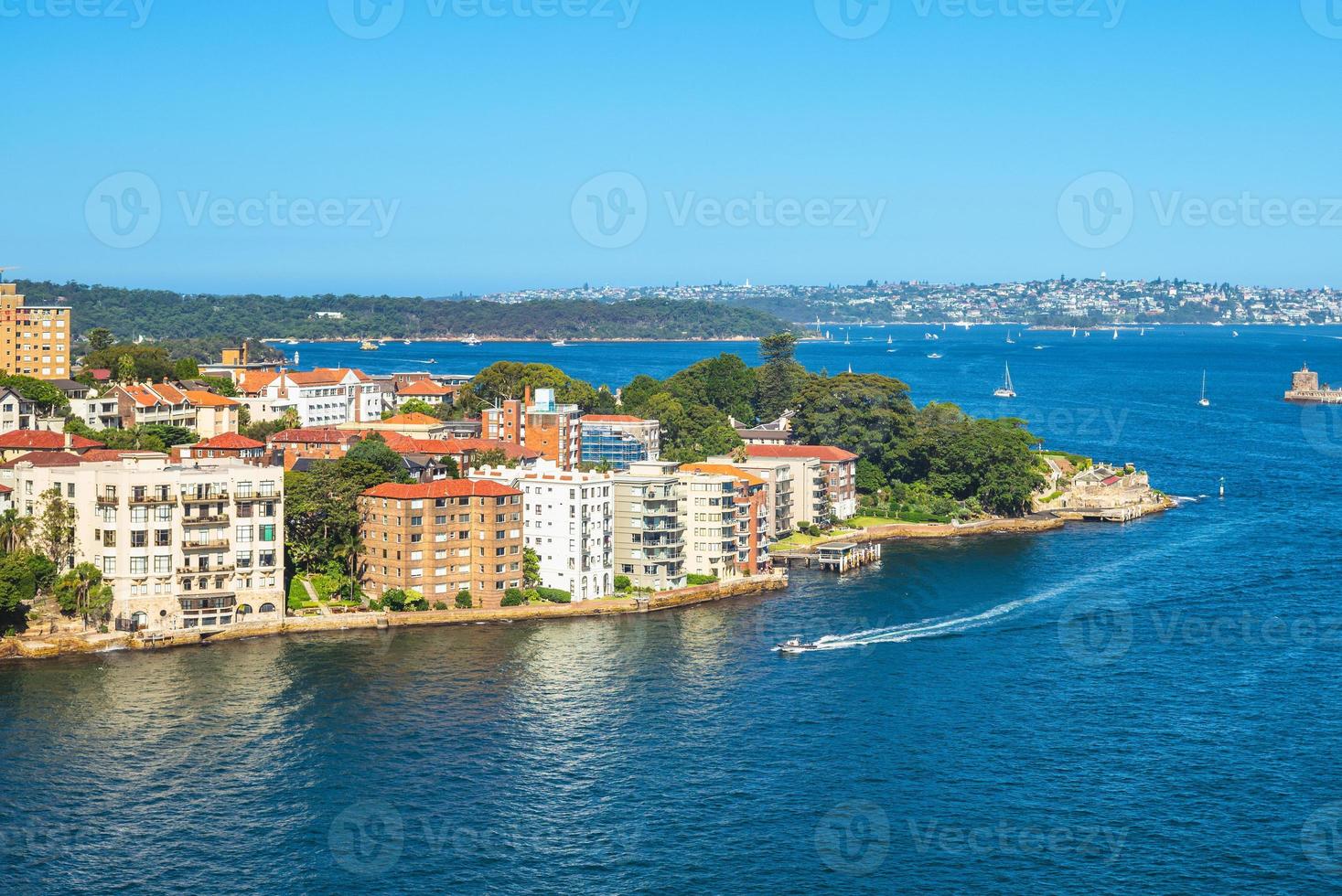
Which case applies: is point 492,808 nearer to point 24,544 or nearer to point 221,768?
point 221,768

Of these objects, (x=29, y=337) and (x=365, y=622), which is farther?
(x=29, y=337)

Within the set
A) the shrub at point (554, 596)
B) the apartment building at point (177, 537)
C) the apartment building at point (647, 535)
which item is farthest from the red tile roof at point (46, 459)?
the apartment building at point (647, 535)

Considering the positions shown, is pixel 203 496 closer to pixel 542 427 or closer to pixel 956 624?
pixel 956 624

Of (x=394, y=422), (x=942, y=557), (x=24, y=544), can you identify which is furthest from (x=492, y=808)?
(x=394, y=422)

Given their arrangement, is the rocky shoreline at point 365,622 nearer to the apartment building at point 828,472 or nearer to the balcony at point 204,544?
the balcony at point 204,544

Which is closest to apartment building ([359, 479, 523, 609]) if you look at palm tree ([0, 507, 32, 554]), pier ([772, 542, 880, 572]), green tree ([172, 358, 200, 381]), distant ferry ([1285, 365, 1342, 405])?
palm tree ([0, 507, 32, 554])

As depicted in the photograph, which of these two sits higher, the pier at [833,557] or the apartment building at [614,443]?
the apartment building at [614,443]

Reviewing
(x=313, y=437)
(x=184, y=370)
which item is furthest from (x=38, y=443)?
(x=184, y=370)
